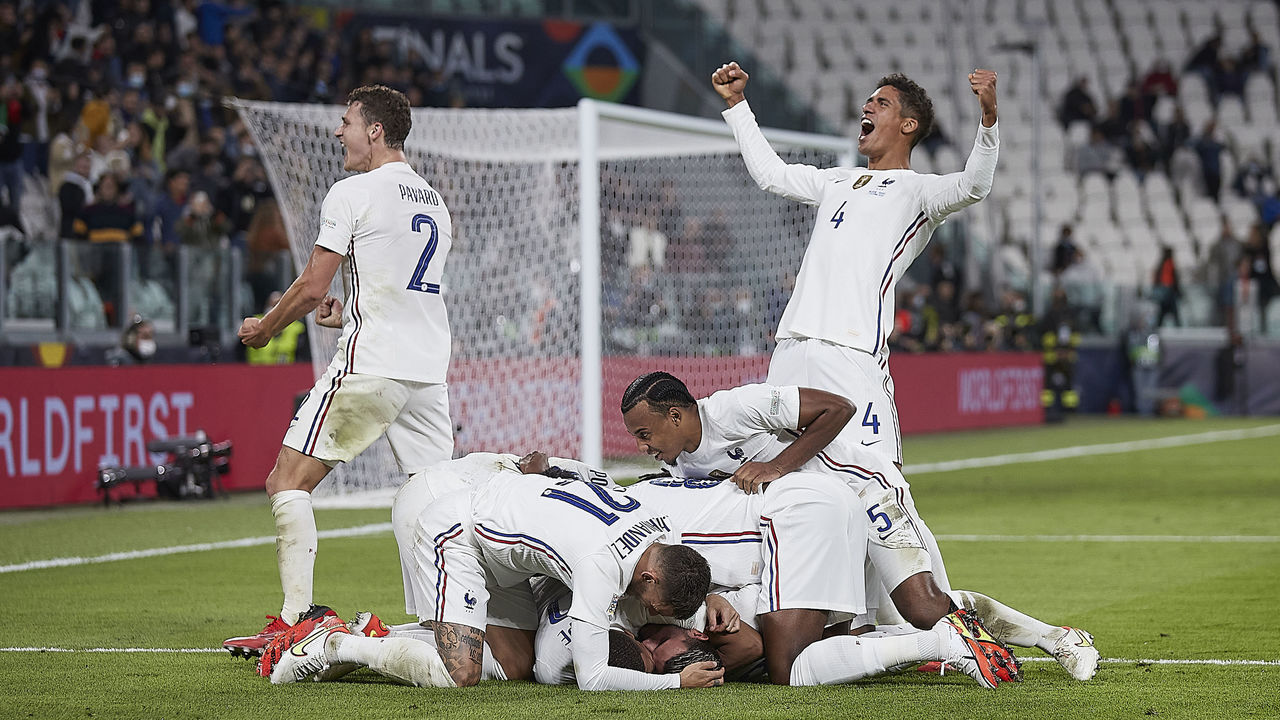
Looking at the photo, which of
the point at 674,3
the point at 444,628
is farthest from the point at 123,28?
the point at 444,628

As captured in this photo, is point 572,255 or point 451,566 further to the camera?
point 572,255

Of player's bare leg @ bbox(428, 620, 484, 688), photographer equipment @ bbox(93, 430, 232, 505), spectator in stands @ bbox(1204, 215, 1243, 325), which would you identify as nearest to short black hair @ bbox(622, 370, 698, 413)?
player's bare leg @ bbox(428, 620, 484, 688)

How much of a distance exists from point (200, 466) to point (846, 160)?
20.8 ft

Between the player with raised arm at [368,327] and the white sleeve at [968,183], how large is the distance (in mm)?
1920

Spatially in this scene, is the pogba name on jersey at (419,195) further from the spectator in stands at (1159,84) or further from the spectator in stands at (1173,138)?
the spectator in stands at (1159,84)

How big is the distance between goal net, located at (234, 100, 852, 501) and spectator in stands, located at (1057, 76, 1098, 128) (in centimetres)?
1467

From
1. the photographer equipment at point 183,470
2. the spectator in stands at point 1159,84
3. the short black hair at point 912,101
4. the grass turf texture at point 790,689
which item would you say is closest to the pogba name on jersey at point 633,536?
the grass turf texture at point 790,689

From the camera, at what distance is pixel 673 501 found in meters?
5.74

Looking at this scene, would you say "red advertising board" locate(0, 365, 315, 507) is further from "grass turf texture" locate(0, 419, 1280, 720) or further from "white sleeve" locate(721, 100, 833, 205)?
"white sleeve" locate(721, 100, 833, 205)

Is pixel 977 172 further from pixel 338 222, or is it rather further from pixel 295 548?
pixel 295 548

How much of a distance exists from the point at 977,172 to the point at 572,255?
8.04m

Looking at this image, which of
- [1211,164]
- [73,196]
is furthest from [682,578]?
Result: [1211,164]

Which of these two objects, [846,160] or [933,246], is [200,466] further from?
[933,246]

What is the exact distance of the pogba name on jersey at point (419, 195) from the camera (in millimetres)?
6457
